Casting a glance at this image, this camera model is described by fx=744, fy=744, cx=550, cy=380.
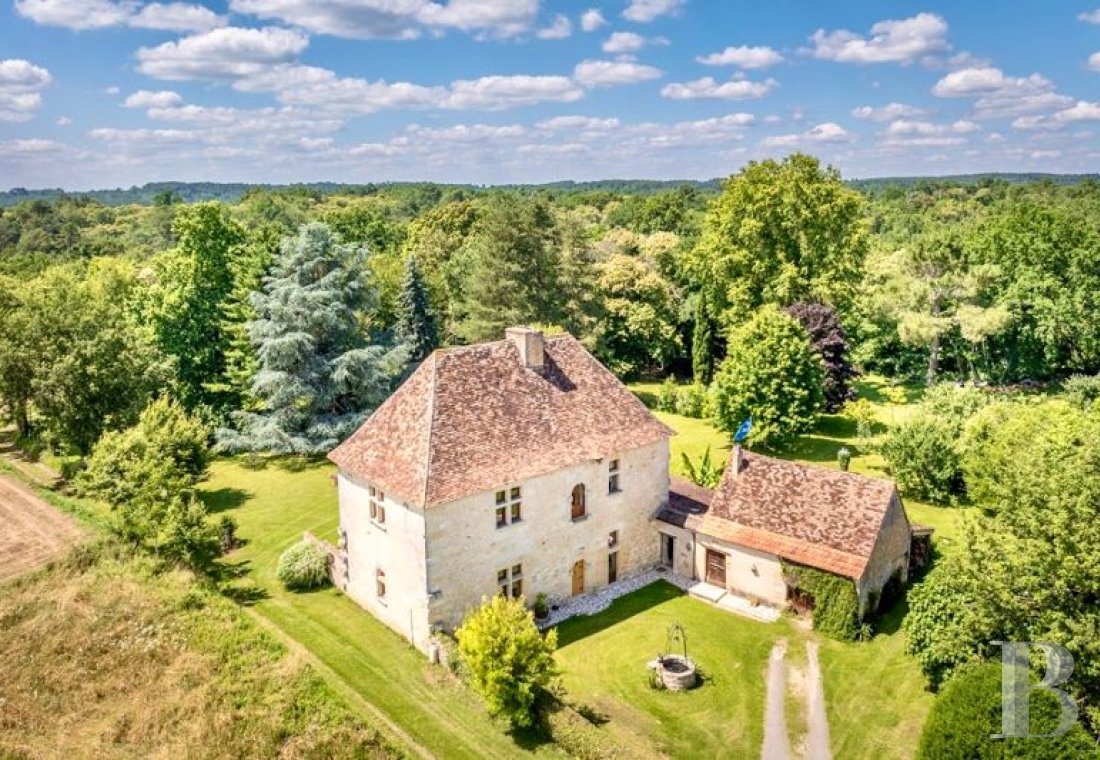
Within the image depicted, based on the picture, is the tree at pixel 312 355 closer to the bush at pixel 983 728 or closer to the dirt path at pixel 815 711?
the dirt path at pixel 815 711

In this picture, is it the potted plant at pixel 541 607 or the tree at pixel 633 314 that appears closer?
the potted plant at pixel 541 607

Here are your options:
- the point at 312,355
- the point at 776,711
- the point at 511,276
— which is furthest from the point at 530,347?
the point at 511,276

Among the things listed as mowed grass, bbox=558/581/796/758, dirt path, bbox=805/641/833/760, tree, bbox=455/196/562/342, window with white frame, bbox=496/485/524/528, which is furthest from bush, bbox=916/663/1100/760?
tree, bbox=455/196/562/342

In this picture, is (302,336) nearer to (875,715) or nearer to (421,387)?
(421,387)

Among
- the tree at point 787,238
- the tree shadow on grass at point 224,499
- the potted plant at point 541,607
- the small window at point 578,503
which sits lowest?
the tree shadow on grass at point 224,499

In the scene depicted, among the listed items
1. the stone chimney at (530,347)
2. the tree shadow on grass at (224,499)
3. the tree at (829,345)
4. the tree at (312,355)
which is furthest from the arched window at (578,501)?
the tree at (829,345)

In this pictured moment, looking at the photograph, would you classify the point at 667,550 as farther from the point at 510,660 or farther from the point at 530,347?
the point at 510,660

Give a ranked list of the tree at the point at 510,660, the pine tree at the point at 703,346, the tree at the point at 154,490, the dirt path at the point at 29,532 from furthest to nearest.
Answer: the pine tree at the point at 703,346 < the dirt path at the point at 29,532 < the tree at the point at 154,490 < the tree at the point at 510,660

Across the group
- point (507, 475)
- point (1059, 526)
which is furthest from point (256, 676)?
point (1059, 526)
